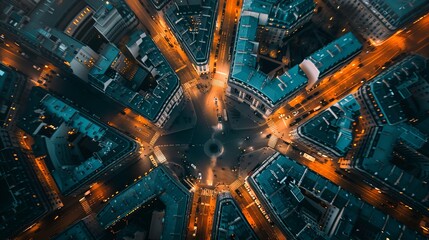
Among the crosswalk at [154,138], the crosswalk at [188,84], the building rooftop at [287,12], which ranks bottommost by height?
the crosswalk at [154,138]

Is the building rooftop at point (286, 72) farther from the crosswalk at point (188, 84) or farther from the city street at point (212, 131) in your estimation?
the crosswalk at point (188, 84)

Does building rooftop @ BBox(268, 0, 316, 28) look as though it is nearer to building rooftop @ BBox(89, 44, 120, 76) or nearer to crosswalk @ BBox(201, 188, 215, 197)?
building rooftop @ BBox(89, 44, 120, 76)

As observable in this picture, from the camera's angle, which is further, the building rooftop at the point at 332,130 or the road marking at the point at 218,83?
the road marking at the point at 218,83

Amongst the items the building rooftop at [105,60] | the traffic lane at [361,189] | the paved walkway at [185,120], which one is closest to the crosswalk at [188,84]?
the paved walkway at [185,120]

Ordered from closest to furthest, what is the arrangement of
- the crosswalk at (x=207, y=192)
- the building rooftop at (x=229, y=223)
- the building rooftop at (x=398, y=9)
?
the building rooftop at (x=229, y=223)
the building rooftop at (x=398, y=9)
the crosswalk at (x=207, y=192)

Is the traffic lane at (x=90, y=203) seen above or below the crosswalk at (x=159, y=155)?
below

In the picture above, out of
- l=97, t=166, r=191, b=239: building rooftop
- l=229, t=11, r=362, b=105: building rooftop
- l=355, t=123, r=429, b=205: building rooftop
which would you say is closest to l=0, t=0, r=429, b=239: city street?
l=355, t=123, r=429, b=205: building rooftop
